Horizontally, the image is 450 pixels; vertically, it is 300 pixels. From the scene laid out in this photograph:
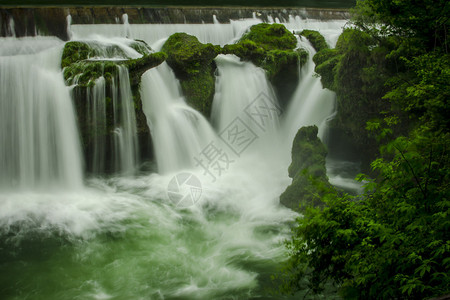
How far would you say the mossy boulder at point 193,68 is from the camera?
1452cm

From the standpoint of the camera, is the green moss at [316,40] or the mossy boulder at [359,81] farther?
the green moss at [316,40]

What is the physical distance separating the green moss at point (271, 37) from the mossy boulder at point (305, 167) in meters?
6.45

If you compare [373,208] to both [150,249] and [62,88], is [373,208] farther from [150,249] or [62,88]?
[62,88]

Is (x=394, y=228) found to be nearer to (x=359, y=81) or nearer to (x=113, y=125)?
(x=359, y=81)

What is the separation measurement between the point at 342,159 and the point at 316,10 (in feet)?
44.0

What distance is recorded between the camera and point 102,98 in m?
12.3

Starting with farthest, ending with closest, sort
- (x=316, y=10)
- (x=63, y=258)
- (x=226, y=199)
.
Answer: (x=316, y=10) < (x=226, y=199) < (x=63, y=258)

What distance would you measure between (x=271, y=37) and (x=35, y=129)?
36.2 ft

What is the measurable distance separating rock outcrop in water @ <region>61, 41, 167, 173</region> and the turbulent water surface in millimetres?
304

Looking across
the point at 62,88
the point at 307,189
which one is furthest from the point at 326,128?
the point at 62,88

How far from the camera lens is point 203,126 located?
14.5m

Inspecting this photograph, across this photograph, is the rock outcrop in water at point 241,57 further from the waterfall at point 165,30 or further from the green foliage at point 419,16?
the green foliage at point 419,16

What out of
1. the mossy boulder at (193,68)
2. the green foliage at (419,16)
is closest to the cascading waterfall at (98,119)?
the mossy boulder at (193,68)

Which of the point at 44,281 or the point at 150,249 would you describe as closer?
the point at 44,281
